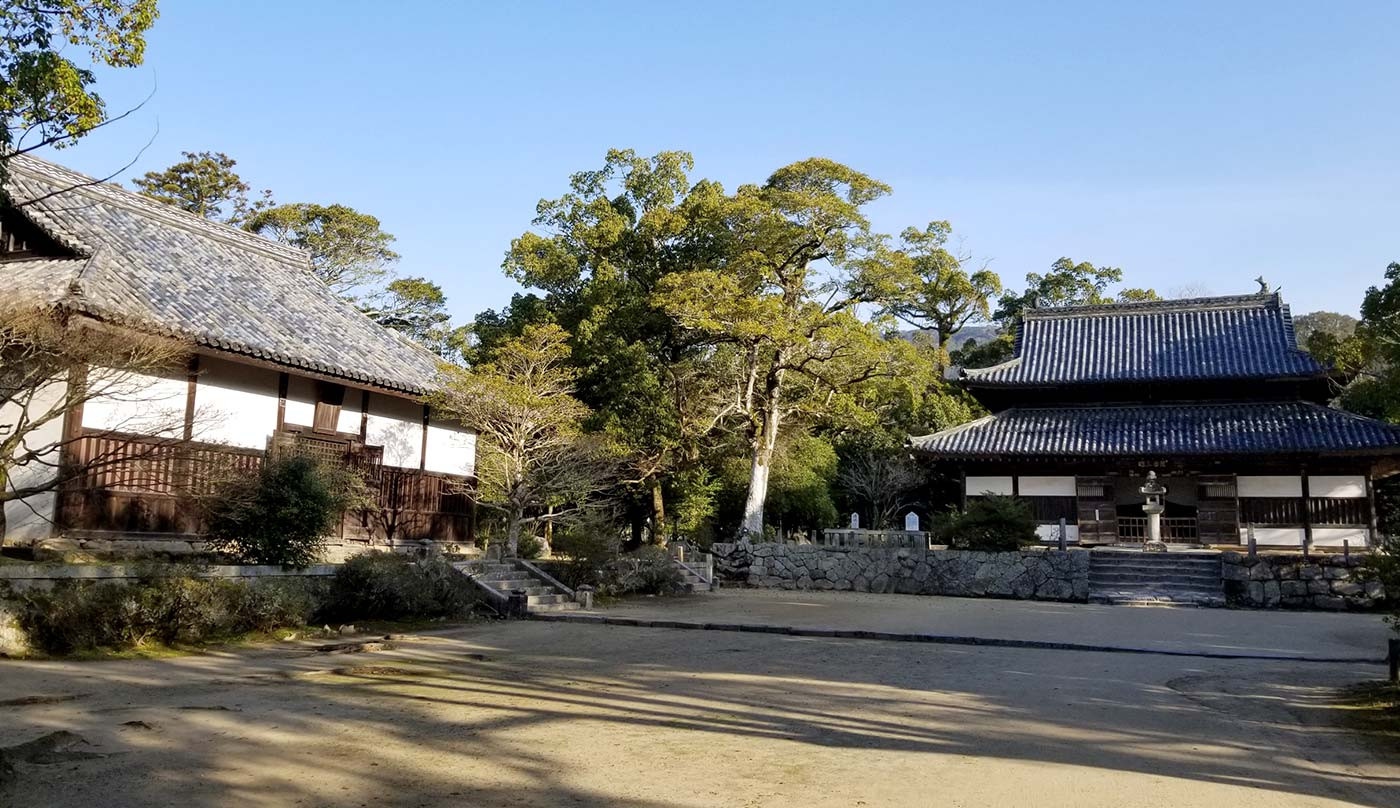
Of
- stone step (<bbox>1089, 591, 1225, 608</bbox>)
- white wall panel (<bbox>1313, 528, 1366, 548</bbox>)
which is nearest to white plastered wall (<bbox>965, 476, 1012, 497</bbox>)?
stone step (<bbox>1089, 591, 1225, 608</bbox>)

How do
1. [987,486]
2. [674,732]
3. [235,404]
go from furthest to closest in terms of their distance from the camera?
[987,486]
[235,404]
[674,732]

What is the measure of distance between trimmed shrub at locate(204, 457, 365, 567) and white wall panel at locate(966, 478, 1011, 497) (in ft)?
65.5

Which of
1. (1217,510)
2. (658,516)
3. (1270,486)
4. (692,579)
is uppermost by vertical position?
(1270,486)

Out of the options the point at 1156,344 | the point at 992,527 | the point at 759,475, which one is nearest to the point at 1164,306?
the point at 1156,344

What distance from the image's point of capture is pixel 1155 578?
22953 millimetres

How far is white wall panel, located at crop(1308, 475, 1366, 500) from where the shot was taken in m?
24.6

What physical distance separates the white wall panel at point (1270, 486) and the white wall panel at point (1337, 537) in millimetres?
1120

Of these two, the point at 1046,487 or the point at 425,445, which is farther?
the point at 1046,487

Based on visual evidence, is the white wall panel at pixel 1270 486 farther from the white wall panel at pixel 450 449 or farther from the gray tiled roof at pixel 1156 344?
the white wall panel at pixel 450 449

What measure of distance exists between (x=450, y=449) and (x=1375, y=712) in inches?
653

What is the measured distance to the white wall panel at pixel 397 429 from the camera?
18.4 metres

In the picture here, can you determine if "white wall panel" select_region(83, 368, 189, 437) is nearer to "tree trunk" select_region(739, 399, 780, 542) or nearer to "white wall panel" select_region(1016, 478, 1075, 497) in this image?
"tree trunk" select_region(739, 399, 780, 542)

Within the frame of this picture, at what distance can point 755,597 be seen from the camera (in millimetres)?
21109

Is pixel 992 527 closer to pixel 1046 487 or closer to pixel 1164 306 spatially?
pixel 1046 487
